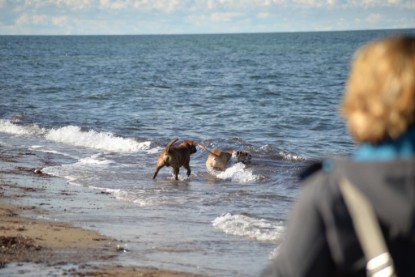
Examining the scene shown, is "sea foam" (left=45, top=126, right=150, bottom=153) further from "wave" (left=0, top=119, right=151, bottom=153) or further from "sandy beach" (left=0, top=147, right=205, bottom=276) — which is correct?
"sandy beach" (left=0, top=147, right=205, bottom=276)

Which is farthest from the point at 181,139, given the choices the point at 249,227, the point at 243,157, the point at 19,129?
the point at 249,227

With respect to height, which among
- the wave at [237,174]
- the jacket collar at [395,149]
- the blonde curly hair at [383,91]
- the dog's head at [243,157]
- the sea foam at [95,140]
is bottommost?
the sea foam at [95,140]

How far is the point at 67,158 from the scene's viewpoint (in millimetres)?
17453

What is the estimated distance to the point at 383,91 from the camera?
6.14 ft

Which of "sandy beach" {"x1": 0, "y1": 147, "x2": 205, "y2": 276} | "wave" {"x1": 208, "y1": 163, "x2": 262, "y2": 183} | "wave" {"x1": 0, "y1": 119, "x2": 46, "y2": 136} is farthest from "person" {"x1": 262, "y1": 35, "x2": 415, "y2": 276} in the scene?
"wave" {"x1": 0, "y1": 119, "x2": 46, "y2": 136}

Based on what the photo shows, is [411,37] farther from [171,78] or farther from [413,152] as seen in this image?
[171,78]

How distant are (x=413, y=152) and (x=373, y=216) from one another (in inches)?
7.3

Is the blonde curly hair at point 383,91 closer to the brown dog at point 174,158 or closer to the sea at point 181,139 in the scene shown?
the sea at point 181,139

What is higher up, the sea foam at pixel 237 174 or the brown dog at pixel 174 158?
the brown dog at pixel 174 158

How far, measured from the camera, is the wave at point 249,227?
9.39 metres

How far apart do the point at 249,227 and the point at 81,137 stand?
40.0 ft

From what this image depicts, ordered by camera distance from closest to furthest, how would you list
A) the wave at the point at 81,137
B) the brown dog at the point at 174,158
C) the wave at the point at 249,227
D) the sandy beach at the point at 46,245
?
the sandy beach at the point at 46,245 → the wave at the point at 249,227 → the brown dog at the point at 174,158 → the wave at the point at 81,137

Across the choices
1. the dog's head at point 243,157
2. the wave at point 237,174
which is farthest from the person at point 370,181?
the dog's head at point 243,157

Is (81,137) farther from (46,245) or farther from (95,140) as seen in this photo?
(46,245)
